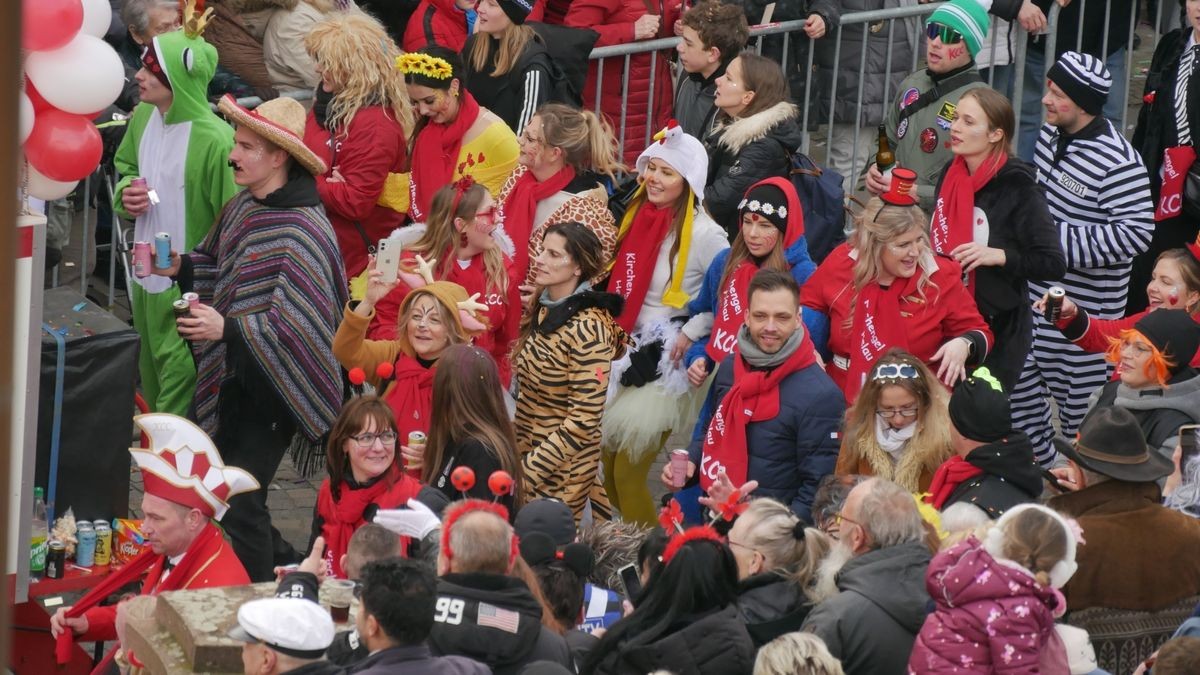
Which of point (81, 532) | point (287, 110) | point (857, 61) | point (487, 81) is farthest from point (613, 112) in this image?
point (81, 532)

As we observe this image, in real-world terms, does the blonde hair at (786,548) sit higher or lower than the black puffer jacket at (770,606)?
higher

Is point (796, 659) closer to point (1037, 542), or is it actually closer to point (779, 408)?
point (1037, 542)

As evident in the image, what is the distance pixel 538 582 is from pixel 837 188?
3637mm

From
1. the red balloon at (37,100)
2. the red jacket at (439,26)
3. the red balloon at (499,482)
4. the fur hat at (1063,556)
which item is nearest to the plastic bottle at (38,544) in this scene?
the red balloon at (37,100)

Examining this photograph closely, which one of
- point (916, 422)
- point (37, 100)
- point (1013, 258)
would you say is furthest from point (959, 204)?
point (37, 100)

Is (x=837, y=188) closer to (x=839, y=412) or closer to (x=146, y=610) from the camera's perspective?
(x=839, y=412)

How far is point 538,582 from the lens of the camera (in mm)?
4555

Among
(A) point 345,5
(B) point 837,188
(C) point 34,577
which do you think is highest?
(A) point 345,5

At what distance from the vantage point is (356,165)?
7688 mm

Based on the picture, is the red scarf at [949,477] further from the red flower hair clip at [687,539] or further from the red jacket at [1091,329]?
the red jacket at [1091,329]

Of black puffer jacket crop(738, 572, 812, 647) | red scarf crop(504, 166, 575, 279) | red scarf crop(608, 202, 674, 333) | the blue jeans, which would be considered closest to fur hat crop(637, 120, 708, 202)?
red scarf crop(608, 202, 674, 333)

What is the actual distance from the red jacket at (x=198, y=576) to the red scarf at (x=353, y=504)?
0.42 metres

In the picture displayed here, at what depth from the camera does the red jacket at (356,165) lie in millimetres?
7684

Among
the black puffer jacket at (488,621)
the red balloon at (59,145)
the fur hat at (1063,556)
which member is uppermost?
the red balloon at (59,145)
